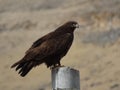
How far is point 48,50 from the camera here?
441 inches

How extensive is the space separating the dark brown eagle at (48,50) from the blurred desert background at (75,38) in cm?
1491

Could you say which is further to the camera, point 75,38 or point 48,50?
point 75,38

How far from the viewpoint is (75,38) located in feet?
110

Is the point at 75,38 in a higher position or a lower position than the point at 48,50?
higher

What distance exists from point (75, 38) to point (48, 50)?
22.4m

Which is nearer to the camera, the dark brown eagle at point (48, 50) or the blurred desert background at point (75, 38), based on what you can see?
the dark brown eagle at point (48, 50)

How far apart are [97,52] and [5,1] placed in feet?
34.4

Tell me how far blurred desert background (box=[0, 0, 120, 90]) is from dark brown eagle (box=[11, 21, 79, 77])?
48.9 feet

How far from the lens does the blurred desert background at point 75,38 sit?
94.5 feet

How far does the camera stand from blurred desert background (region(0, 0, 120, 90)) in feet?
94.5

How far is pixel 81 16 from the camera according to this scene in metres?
35.6

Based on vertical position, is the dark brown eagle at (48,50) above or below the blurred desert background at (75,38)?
below

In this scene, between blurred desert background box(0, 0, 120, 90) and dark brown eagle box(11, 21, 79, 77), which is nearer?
dark brown eagle box(11, 21, 79, 77)

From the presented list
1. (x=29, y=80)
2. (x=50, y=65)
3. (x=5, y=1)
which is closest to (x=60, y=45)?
(x=50, y=65)
